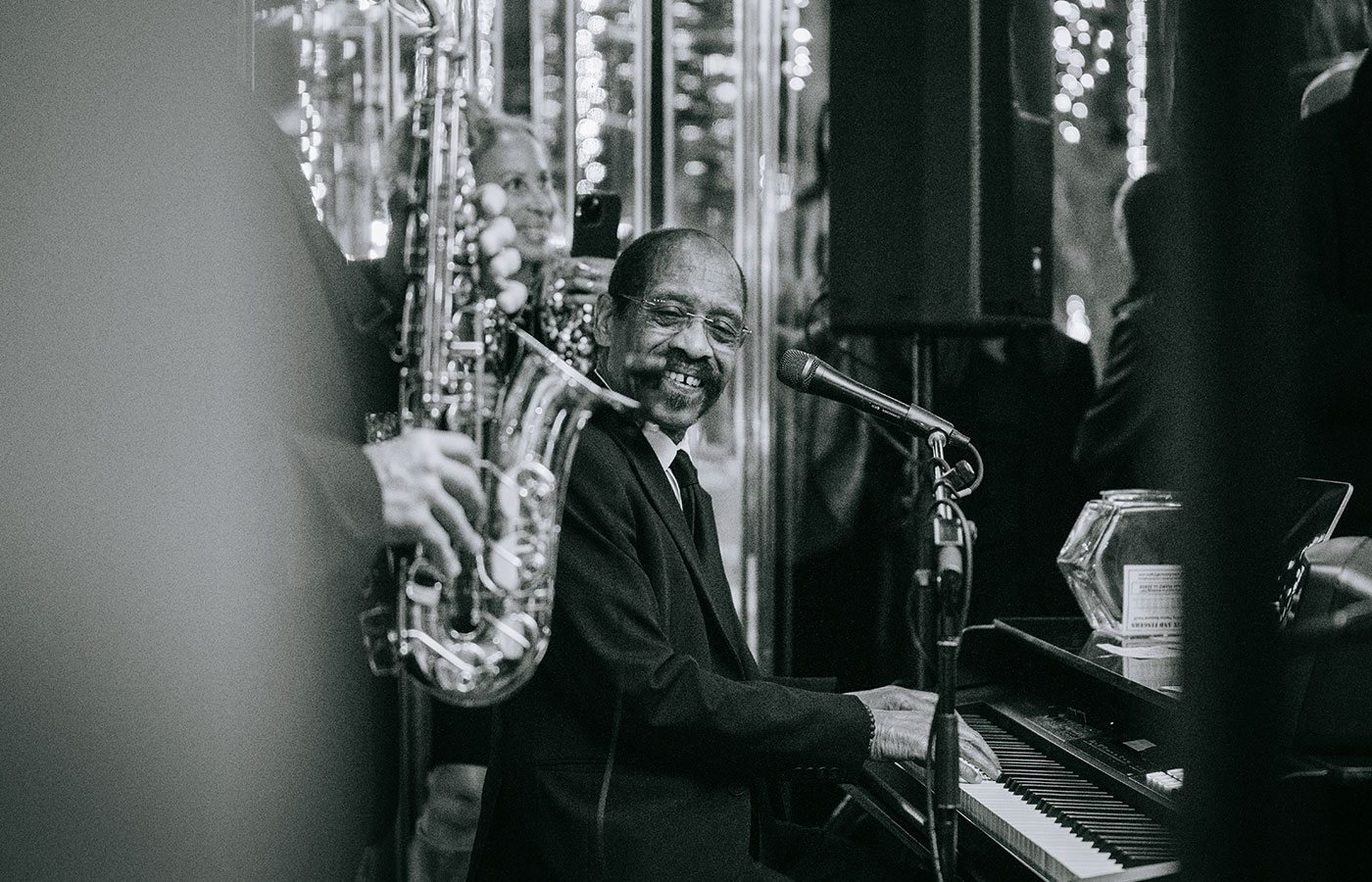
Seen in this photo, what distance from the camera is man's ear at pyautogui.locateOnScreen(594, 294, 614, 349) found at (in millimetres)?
2244

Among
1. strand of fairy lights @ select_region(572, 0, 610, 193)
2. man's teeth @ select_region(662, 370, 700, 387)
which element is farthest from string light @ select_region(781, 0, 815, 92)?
man's teeth @ select_region(662, 370, 700, 387)

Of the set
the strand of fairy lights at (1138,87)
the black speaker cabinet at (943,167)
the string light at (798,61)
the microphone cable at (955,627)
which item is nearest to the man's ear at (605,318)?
the microphone cable at (955,627)

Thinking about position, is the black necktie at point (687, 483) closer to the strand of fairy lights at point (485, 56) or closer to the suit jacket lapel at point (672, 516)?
the suit jacket lapel at point (672, 516)

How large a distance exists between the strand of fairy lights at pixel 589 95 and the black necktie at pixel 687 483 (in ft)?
4.24

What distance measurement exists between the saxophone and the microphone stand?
19.0 inches

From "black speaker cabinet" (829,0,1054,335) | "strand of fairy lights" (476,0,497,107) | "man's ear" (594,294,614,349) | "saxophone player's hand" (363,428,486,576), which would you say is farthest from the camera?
"strand of fairy lights" (476,0,497,107)

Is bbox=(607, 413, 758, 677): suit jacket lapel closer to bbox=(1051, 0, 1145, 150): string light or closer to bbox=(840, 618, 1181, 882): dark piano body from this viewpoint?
bbox=(840, 618, 1181, 882): dark piano body

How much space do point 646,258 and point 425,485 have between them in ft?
2.80

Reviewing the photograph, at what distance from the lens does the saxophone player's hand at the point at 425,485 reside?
4.82 feet

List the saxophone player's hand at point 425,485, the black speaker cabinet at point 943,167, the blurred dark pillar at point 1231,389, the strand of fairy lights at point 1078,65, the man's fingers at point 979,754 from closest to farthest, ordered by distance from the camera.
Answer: the blurred dark pillar at point 1231,389, the saxophone player's hand at point 425,485, the man's fingers at point 979,754, the black speaker cabinet at point 943,167, the strand of fairy lights at point 1078,65

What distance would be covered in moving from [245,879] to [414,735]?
147 cm

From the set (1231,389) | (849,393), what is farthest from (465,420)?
(1231,389)

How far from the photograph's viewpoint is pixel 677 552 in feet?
6.63

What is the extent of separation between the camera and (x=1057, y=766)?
210cm
